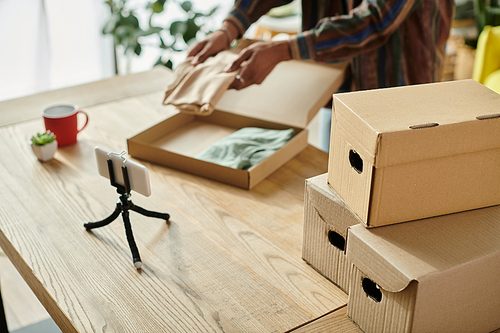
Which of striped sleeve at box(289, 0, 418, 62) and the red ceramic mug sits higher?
striped sleeve at box(289, 0, 418, 62)

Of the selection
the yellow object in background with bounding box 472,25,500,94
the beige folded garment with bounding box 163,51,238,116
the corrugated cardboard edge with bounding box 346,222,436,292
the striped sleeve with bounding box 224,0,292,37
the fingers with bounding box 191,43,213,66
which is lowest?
the yellow object in background with bounding box 472,25,500,94

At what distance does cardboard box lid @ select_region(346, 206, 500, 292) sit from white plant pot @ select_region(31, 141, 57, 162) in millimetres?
843

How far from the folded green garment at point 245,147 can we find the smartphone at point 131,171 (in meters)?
0.30

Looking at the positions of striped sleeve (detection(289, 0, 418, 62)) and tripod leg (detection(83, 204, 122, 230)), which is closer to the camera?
tripod leg (detection(83, 204, 122, 230))

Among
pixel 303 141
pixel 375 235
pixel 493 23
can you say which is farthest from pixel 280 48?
pixel 493 23

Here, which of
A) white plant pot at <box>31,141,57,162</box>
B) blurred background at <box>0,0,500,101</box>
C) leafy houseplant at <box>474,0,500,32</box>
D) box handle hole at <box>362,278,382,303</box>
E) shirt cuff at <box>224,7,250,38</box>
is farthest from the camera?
leafy houseplant at <box>474,0,500,32</box>

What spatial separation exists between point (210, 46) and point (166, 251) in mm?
734

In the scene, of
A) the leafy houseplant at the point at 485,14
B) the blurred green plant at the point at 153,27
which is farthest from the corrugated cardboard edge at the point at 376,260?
the leafy houseplant at the point at 485,14

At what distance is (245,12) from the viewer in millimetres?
1601

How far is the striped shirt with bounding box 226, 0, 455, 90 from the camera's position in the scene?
126cm

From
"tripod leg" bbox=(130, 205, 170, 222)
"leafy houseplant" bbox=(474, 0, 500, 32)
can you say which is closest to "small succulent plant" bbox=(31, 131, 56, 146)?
"tripod leg" bbox=(130, 205, 170, 222)

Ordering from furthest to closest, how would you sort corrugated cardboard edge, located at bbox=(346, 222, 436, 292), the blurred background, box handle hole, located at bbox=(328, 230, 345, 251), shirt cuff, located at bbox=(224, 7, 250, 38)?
the blurred background
shirt cuff, located at bbox=(224, 7, 250, 38)
box handle hole, located at bbox=(328, 230, 345, 251)
corrugated cardboard edge, located at bbox=(346, 222, 436, 292)

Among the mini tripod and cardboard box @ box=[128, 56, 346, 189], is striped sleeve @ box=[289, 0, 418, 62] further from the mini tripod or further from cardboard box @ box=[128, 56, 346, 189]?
the mini tripod

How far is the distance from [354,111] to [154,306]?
1.45ft
